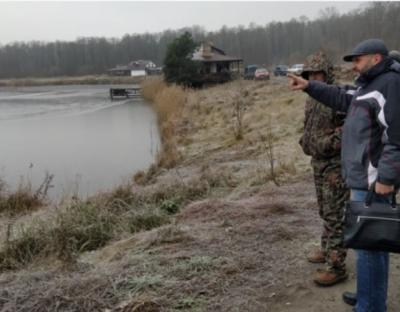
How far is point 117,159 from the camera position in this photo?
15539mm

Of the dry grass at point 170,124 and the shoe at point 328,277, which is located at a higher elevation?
the shoe at point 328,277

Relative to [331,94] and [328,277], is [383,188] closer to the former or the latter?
[331,94]

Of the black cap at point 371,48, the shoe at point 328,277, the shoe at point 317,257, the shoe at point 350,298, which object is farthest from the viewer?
the shoe at point 317,257

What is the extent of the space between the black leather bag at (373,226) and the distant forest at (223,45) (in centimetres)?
6822

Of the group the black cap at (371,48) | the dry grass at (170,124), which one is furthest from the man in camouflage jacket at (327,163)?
the dry grass at (170,124)

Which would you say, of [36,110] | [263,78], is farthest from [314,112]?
[263,78]

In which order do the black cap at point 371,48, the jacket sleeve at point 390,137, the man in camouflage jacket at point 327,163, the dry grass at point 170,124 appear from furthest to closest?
the dry grass at point 170,124 < the man in camouflage jacket at point 327,163 < the black cap at point 371,48 < the jacket sleeve at point 390,137

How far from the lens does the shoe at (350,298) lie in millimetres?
3276

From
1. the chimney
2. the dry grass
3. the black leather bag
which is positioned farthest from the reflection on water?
the chimney

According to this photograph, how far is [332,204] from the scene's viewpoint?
3.52 metres

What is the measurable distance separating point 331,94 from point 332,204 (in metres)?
0.84

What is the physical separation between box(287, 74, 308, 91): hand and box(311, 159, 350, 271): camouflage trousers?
635mm

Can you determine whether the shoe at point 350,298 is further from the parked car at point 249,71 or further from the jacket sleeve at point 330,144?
the parked car at point 249,71

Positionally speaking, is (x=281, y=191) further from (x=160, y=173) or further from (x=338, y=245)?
(x=160, y=173)
